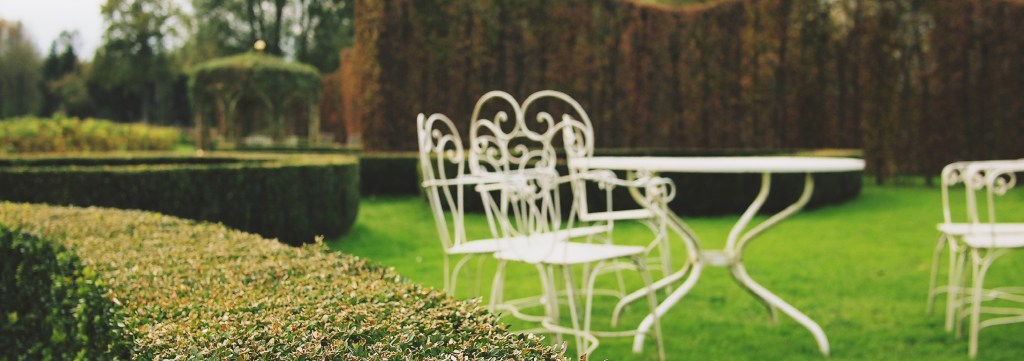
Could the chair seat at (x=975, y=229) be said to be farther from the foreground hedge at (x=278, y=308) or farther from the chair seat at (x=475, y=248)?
the foreground hedge at (x=278, y=308)

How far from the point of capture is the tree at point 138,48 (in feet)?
115

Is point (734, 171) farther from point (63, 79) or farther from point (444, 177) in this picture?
point (63, 79)

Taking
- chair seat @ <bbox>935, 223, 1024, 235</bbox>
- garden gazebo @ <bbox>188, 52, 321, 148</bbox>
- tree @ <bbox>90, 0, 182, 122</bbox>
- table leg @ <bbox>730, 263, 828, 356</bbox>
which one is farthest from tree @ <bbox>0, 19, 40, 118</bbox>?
chair seat @ <bbox>935, 223, 1024, 235</bbox>

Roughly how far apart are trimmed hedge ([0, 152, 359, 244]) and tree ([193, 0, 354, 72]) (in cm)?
2613

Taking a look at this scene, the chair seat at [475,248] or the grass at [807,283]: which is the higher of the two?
the chair seat at [475,248]

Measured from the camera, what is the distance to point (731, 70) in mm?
12836

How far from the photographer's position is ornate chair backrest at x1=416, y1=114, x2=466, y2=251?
3107mm

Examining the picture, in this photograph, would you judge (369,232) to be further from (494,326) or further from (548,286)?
(494,326)

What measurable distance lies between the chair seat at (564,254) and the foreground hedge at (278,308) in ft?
2.48

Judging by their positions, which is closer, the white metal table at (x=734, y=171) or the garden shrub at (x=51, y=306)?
the garden shrub at (x=51, y=306)

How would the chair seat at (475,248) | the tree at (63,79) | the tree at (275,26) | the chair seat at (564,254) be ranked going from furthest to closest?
the tree at (63,79), the tree at (275,26), the chair seat at (475,248), the chair seat at (564,254)

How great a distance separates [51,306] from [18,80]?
4404 centimetres

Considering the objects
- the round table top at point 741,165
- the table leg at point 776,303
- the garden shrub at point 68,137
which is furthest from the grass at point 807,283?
the garden shrub at point 68,137

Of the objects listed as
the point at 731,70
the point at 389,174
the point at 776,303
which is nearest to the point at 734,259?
the point at 776,303
